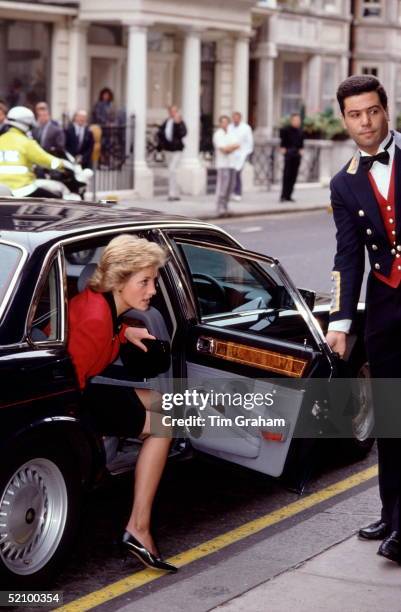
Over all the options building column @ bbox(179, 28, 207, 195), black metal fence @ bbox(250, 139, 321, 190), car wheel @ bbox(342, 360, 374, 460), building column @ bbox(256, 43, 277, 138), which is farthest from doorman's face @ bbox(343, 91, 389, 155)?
building column @ bbox(256, 43, 277, 138)

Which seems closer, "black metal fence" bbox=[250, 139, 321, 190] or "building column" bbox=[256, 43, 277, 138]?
"black metal fence" bbox=[250, 139, 321, 190]

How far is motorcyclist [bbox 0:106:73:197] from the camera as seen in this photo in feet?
41.7

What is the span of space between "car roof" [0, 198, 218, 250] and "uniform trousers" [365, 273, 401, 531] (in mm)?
1159

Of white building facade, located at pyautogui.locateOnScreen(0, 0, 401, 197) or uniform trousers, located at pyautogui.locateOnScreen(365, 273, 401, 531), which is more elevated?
white building facade, located at pyautogui.locateOnScreen(0, 0, 401, 197)

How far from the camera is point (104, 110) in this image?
28.9 meters

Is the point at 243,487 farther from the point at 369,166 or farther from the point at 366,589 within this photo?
the point at 369,166

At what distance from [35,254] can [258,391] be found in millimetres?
1102

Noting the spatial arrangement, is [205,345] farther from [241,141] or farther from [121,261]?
[241,141]

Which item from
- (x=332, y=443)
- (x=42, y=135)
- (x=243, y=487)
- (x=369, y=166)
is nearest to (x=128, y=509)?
(x=243, y=487)

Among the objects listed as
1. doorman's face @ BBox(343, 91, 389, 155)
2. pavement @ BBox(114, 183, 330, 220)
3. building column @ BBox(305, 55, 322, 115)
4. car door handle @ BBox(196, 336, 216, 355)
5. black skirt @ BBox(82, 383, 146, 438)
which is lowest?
pavement @ BBox(114, 183, 330, 220)

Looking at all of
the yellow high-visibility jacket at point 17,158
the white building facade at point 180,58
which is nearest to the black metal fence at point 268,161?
the white building facade at point 180,58

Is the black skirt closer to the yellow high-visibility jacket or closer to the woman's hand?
the woman's hand

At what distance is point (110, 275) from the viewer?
17.4ft

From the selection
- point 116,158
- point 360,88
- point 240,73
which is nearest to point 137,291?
point 360,88
